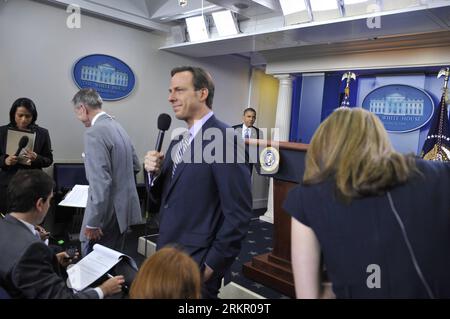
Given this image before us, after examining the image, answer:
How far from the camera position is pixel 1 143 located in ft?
9.86

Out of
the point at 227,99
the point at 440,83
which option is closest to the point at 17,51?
the point at 227,99

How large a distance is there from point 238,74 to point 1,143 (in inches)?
153

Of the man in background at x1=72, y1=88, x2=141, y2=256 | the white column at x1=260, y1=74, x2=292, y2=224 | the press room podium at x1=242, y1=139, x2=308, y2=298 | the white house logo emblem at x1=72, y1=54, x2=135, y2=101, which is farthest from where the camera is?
the white column at x1=260, y1=74, x2=292, y2=224

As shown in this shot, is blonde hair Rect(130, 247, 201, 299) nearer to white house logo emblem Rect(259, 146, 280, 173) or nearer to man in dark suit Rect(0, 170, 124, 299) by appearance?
man in dark suit Rect(0, 170, 124, 299)

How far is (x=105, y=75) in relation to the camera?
14.1 feet

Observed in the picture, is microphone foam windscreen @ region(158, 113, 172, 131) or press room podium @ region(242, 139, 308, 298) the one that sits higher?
microphone foam windscreen @ region(158, 113, 172, 131)

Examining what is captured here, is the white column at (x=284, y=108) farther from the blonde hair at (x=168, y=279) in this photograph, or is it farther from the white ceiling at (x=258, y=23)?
the blonde hair at (x=168, y=279)

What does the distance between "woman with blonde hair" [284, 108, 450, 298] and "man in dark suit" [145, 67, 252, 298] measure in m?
0.48

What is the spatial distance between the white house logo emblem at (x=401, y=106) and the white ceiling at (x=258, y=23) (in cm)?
77

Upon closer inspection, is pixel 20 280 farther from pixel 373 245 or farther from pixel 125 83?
pixel 125 83

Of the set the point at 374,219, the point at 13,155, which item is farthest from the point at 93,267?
the point at 13,155

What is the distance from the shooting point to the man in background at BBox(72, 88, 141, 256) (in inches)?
78.7

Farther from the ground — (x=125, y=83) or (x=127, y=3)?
(x=127, y=3)

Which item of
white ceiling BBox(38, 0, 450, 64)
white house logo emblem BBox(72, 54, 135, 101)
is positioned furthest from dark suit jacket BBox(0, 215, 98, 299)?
white house logo emblem BBox(72, 54, 135, 101)
